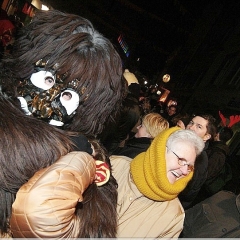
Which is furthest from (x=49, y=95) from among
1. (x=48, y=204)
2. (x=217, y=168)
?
(x=217, y=168)

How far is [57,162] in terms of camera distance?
1.05 meters

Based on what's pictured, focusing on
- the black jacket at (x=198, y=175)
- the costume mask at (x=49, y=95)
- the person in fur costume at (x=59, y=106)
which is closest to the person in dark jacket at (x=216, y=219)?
the black jacket at (x=198, y=175)

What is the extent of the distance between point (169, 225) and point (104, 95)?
3.65 feet

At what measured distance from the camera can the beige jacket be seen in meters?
1.96

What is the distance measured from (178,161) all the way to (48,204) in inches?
50.4

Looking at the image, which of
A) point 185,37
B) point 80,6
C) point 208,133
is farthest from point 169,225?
point 185,37

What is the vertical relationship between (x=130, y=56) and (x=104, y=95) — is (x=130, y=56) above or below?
below

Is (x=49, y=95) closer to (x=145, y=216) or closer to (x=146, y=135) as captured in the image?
(x=145, y=216)

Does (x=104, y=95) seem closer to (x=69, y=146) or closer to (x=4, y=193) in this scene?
(x=69, y=146)

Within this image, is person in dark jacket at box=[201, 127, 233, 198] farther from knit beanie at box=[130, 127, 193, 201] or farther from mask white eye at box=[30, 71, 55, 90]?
mask white eye at box=[30, 71, 55, 90]

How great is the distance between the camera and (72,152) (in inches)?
45.1

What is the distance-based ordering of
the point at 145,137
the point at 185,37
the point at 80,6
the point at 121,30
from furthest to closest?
the point at 185,37 → the point at 121,30 → the point at 80,6 → the point at 145,137

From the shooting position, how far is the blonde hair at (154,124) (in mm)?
3041

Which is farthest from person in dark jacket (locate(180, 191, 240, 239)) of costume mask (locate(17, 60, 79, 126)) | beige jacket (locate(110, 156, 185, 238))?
costume mask (locate(17, 60, 79, 126))
